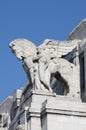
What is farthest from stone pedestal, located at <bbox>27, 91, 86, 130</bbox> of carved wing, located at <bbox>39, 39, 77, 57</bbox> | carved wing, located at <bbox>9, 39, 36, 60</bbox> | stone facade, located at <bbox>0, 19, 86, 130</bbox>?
carved wing, located at <bbox>39, 39, 77, 57</bbox>

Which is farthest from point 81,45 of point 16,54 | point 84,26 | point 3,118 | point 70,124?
point 3,118

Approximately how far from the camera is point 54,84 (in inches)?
1161

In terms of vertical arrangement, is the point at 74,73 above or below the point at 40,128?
above

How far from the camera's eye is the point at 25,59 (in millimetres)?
25797

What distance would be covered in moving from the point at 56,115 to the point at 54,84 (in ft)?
21.7

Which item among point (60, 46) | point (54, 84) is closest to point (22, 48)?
point (60, 46)

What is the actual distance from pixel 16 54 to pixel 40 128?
13.8 feet

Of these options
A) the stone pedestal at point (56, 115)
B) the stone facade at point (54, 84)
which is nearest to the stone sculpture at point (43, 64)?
the stone facade at point (54, 84)

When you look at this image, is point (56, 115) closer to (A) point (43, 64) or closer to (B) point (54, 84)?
(A) point (43, 64)

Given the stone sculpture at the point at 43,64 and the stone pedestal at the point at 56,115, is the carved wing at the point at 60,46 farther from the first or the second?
the stone pedestal at the point at 56,115

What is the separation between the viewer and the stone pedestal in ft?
75.0

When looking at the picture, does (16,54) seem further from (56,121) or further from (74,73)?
(56,121)

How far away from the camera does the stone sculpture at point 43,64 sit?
25.3 metres

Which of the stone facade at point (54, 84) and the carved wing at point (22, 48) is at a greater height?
the carved wing at point (22, 48)
